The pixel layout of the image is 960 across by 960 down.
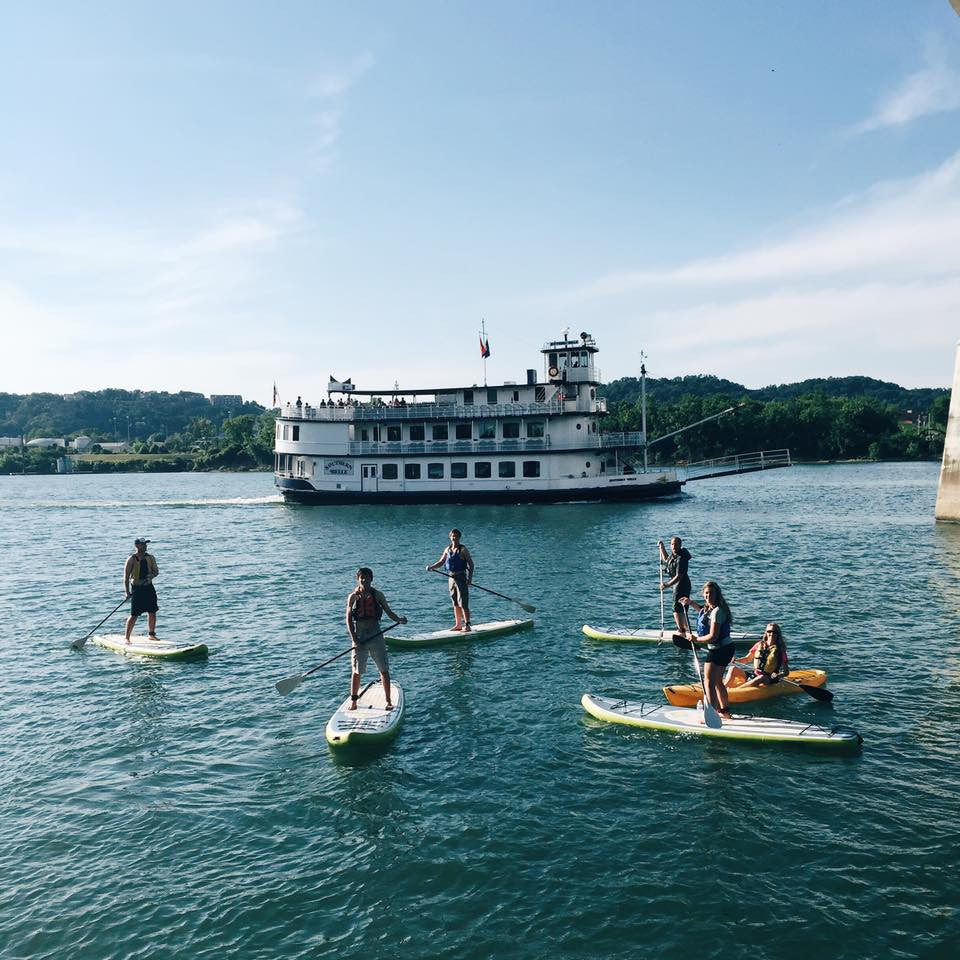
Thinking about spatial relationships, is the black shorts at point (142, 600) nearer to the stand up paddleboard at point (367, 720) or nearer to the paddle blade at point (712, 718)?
the stand up paddleboard at point (367, 720)

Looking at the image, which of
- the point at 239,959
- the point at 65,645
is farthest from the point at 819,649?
the point at 65,645

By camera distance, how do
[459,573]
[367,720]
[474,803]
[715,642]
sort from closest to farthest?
[474,803] → [715,642] → [367,720] → [459,573]

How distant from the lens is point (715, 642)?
13094mm

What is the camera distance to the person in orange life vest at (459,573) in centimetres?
1989

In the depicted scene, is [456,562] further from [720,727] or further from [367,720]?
[720,727]

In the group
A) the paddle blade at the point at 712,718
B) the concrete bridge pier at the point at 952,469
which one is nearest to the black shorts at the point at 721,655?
the paddle blade at the point at 712,718

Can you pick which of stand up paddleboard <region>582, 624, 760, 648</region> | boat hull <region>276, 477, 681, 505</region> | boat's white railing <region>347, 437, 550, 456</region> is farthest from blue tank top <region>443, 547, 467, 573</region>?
boat's white railing <region>347, 437, 550, 456</region>

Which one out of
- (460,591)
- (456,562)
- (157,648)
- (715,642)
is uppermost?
(456,562)

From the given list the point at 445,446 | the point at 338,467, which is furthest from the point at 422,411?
the point at 338,467

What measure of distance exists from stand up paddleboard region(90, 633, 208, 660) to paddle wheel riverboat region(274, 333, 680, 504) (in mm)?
39247

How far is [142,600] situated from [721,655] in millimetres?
14372

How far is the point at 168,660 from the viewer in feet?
62.8

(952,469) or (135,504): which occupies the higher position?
(952,469)

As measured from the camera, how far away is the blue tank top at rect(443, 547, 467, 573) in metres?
19.9
